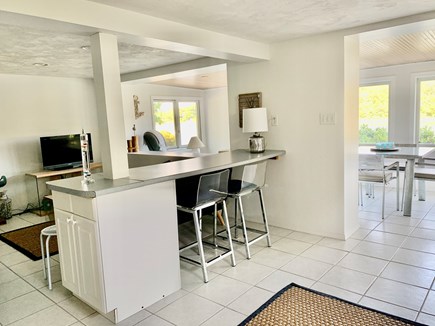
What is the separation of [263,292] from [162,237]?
34.2 inches

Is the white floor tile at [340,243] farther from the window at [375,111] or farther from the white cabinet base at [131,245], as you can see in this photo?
the window at [375,111]

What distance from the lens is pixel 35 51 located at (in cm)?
354

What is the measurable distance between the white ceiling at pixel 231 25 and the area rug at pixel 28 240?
210 centimetres

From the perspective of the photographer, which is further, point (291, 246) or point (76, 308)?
point (291, 246)

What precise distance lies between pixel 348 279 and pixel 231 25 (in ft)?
7.70

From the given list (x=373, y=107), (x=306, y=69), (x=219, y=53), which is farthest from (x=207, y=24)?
(x=373, y=107)

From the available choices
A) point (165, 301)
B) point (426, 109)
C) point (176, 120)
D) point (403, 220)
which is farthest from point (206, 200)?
point (176, 120)

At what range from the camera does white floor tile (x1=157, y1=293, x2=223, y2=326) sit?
2201 mm

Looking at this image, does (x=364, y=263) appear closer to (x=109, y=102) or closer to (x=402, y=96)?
(x=109, y=102)

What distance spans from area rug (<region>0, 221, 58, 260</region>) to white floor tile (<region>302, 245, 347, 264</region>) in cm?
259

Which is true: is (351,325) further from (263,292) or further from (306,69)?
(306,69)

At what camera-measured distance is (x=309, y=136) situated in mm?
3600

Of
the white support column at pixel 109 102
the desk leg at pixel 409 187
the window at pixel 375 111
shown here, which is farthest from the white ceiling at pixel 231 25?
the desk leg at pixel 409 187

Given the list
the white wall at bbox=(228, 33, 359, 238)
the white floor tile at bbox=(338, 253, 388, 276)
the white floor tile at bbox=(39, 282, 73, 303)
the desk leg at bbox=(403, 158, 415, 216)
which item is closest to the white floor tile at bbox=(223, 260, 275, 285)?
the white floor tile at bbox=(338, 253, 388, 276)
